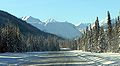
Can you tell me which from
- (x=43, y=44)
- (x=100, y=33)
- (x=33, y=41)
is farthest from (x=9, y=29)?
(x=43, y=44)

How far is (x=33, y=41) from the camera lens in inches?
6496

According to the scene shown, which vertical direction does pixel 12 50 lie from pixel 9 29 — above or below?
below

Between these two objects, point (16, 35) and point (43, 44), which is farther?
point (43, 44)

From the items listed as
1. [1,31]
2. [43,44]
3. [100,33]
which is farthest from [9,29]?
[43,44]

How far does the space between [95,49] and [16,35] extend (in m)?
29.3

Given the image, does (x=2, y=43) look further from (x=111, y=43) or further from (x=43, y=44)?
(x=43, y=44)

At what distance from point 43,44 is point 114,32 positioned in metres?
102

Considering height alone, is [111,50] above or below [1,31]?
below

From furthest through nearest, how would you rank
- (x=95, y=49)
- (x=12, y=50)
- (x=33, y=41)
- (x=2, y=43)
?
1. (x=33, y=41)
2. (x=95, y=49)
3. (x=12, y=50)
4. (x=2, y=43)

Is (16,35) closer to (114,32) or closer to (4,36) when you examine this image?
(4,36)

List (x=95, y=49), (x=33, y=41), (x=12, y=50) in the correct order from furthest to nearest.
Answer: (x=33, y=41), (x=95, y=49), (x=12, y=50)

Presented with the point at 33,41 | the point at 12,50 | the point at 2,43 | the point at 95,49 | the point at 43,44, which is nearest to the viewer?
the point at 2,43

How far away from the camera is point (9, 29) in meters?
104

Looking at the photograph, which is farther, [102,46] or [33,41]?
[33,41]
